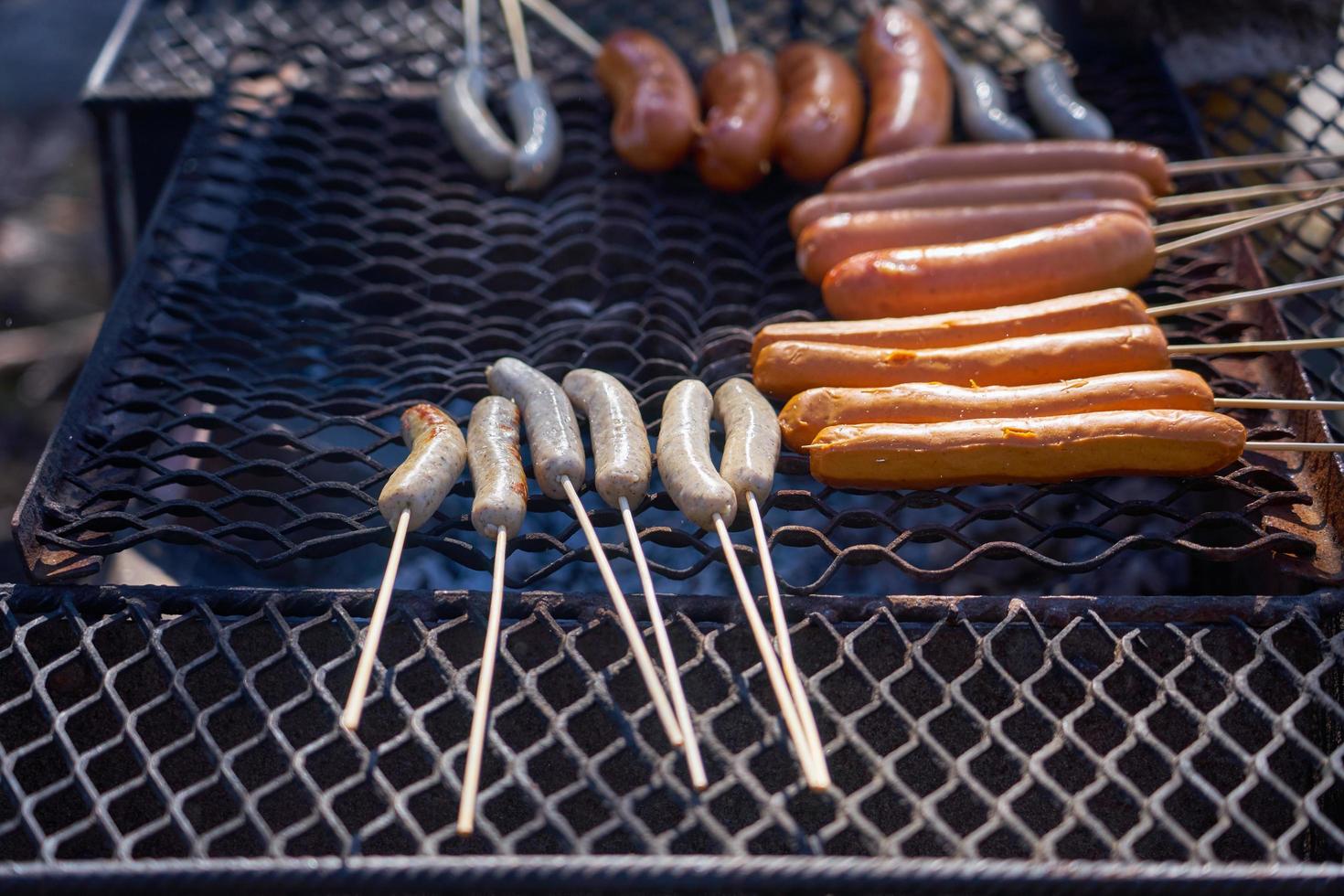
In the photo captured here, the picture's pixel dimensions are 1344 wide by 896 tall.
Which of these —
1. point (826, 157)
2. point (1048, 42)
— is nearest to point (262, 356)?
point (826, 157)

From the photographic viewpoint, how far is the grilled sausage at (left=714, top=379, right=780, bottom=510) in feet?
8.20

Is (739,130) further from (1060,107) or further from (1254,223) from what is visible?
(1254,223)

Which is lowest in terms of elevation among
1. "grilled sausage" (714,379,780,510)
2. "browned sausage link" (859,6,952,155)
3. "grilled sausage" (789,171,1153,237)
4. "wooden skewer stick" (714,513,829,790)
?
"grilled sausage" (714,379,780,510)

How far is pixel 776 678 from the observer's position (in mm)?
2018

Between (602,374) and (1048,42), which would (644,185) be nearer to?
(602,374)

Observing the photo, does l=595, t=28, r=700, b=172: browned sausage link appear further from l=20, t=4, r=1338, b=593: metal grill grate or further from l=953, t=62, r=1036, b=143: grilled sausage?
l=953, t=62, r=1036, b=143: grilled sausage

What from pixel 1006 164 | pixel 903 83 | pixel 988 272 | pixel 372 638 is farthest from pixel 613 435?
pixel 903 83

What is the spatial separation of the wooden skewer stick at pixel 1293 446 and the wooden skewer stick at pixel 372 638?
6.83 feet

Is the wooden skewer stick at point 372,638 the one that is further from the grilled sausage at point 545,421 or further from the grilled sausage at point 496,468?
the grilled sausage at point 545,421

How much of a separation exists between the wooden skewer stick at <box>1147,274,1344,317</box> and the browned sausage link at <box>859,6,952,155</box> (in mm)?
1090

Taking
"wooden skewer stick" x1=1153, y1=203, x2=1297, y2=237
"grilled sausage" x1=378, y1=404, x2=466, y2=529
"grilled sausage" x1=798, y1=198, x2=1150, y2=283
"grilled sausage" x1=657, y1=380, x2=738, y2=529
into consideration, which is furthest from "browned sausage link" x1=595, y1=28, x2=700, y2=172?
"wooden skewer stick" x1=1153, y1=203, x2=1297, y2=237

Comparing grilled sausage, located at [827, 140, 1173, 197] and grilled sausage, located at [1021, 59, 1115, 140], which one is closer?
grilled sausage, located at [827, 140, 1173, 197]

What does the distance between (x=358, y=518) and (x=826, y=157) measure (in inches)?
83.6

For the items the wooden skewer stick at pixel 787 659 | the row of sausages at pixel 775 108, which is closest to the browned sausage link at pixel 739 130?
the row of sausages at pixel 775 108
